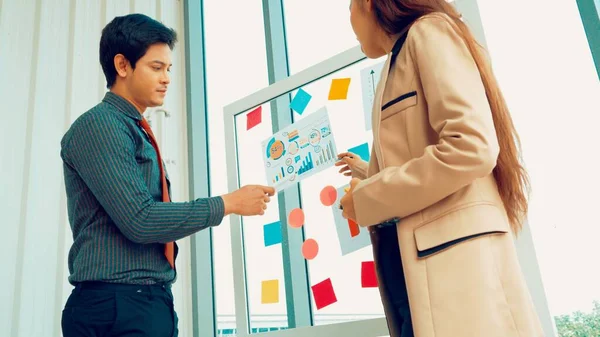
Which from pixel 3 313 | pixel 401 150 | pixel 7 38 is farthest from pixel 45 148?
pixel 401 150

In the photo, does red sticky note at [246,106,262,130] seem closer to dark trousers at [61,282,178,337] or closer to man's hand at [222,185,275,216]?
man's hand at [222,185,275,216]

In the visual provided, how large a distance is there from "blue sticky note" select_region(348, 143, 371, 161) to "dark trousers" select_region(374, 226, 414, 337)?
0.57 m

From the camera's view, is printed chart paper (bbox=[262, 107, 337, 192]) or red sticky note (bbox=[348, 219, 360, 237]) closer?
red sticky note (bbox=[348, 219, 360, 237])

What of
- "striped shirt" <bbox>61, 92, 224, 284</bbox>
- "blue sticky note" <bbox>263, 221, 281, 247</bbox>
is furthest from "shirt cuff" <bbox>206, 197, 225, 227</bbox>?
"blue sticky note" <bbox>263, 221, 281, 247</bbox>

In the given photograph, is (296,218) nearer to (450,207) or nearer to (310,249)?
(310,249)

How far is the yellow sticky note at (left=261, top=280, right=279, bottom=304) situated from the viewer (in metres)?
1.89

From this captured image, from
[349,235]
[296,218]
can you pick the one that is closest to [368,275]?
[349,235]

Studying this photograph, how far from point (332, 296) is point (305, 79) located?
741 millimetres

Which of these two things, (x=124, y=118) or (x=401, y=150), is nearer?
(x=401, y=150)

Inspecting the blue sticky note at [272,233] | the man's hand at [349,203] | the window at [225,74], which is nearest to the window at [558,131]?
the man's hand at [349,203]

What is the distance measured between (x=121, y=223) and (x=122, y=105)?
0.35 meters

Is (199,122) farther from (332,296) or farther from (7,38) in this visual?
(332,296)

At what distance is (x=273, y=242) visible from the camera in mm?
1905

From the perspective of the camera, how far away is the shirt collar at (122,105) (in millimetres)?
Answer: 1343
